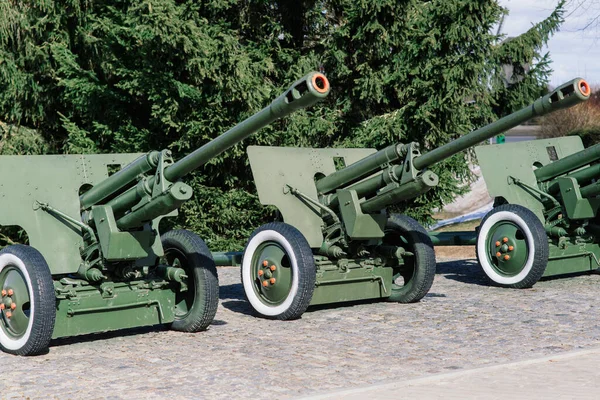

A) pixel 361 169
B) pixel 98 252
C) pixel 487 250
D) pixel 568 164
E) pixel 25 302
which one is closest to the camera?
pixel 25 302

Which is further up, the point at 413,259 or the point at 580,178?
the point at 580,178

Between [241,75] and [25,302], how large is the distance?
754cm

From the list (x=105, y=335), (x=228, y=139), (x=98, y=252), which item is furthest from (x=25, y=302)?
(x=228, y=139)

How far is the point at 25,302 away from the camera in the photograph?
22.7ft

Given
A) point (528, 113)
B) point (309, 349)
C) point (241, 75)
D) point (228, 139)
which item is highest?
point (241, 75)

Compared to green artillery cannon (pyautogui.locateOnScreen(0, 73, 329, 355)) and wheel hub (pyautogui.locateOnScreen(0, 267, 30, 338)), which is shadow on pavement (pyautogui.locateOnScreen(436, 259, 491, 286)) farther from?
wheel hub (pyautogui.locateOnScreen(0, 267, 30, 338))

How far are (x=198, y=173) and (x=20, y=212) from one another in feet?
24.2

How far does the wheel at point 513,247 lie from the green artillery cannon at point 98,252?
3.98 meters

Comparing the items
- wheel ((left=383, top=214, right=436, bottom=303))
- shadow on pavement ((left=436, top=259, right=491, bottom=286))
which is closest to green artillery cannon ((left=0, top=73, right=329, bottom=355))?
wheel ((left=383, top=214, right=436, bottom=303))

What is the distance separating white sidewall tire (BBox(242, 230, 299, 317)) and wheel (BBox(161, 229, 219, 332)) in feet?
2.84

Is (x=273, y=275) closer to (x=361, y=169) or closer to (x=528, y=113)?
(x=361, y=169)

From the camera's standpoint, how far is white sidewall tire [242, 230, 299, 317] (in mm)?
8258

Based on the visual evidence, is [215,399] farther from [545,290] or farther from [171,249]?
[545,290]

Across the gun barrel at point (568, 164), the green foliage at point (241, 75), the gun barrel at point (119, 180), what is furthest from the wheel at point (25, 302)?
the green foliage at point (241, 75)
